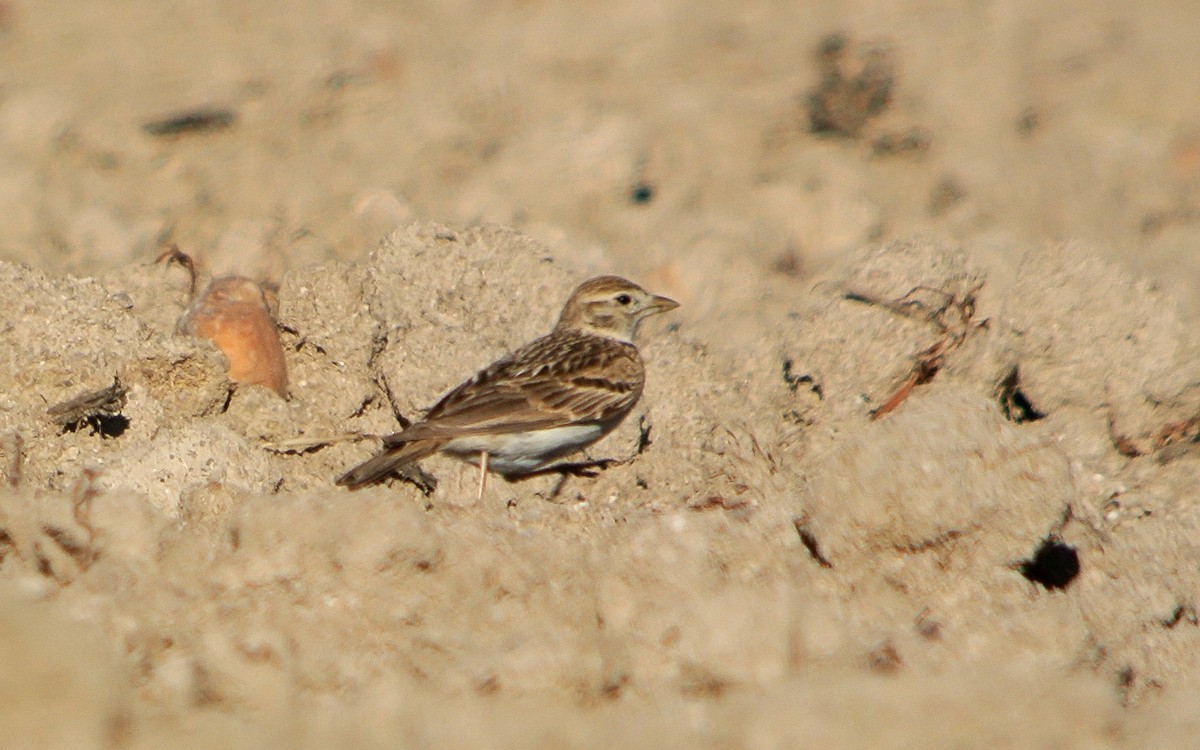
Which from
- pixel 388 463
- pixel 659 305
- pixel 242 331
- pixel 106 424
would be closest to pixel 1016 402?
pixel 659 305

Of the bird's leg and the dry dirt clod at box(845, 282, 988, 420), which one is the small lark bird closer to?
the bird's leg

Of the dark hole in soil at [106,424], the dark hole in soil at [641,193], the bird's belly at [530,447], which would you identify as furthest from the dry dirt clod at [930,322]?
the dark hole in soil at [641,193]

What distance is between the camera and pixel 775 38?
13062mm

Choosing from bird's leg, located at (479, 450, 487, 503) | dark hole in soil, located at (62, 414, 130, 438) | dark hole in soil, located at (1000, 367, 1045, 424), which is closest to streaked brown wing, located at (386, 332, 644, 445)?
bird's leg, located at (479, 450, 487, 503)

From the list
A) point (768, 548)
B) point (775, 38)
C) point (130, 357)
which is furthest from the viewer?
point (775, 38)

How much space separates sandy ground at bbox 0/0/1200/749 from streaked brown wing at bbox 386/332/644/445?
0.60 feet

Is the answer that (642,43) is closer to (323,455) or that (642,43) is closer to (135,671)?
(323,455)

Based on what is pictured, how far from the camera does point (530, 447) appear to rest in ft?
22.5

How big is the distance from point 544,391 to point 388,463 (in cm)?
97

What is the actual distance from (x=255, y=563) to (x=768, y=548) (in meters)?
1.58

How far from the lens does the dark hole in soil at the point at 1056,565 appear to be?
5285 millimetres

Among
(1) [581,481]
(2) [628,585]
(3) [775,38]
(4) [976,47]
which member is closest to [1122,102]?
(4) [976,47]

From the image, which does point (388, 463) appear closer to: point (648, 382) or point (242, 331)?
point (242, 331)

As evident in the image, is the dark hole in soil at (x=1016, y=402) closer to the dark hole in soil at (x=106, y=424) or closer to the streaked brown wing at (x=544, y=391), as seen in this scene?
the streaked brown wing at (x=544, y=391)
